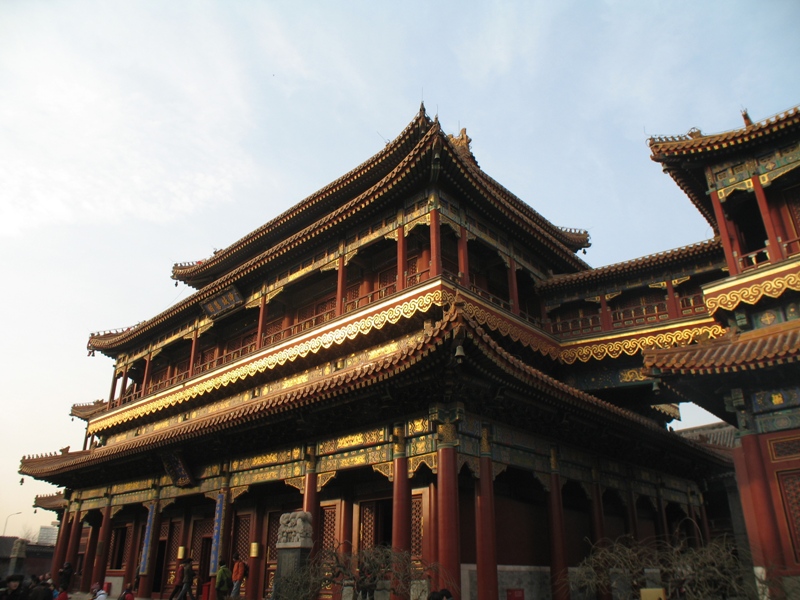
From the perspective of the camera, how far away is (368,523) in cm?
1472

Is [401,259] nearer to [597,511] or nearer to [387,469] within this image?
[387,469]

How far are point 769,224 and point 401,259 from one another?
338 inches

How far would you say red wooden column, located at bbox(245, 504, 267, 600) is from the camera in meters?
16.0

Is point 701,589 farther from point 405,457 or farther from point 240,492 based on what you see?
point 240,492

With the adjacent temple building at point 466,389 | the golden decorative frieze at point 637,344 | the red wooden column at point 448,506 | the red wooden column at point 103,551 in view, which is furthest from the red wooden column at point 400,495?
the red wooden column at point 103,551

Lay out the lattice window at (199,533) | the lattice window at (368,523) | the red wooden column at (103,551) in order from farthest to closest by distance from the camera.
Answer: the red wooden column at (103,551) → the lattice window at (199,533) → the lattice window at (368,523)

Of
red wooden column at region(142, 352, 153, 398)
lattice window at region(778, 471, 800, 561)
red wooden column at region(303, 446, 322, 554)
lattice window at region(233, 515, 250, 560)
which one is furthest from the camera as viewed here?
red wooden column at region(142, 352, 153, 398)

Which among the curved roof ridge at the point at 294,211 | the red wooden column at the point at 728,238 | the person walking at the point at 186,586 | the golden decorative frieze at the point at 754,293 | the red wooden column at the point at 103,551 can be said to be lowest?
the person walking at the point at 186,586

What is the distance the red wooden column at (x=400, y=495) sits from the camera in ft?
38.6

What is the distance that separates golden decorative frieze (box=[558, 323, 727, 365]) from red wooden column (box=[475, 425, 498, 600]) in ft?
22.3

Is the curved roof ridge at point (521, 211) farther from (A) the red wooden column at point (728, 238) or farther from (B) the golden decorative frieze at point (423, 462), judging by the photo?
(B) the golden decorative frieze at point (423, 462)

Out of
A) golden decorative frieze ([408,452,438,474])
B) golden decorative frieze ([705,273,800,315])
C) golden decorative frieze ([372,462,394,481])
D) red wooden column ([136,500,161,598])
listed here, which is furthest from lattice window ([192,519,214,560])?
golden decorative frieze ([705,273,800,315])

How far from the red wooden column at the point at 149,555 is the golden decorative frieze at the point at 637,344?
45.0ft

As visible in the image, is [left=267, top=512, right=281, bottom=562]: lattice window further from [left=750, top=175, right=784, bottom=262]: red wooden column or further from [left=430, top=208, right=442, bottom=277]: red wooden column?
[left=750, top=175, right=784, bottom=262]: red wooden column
